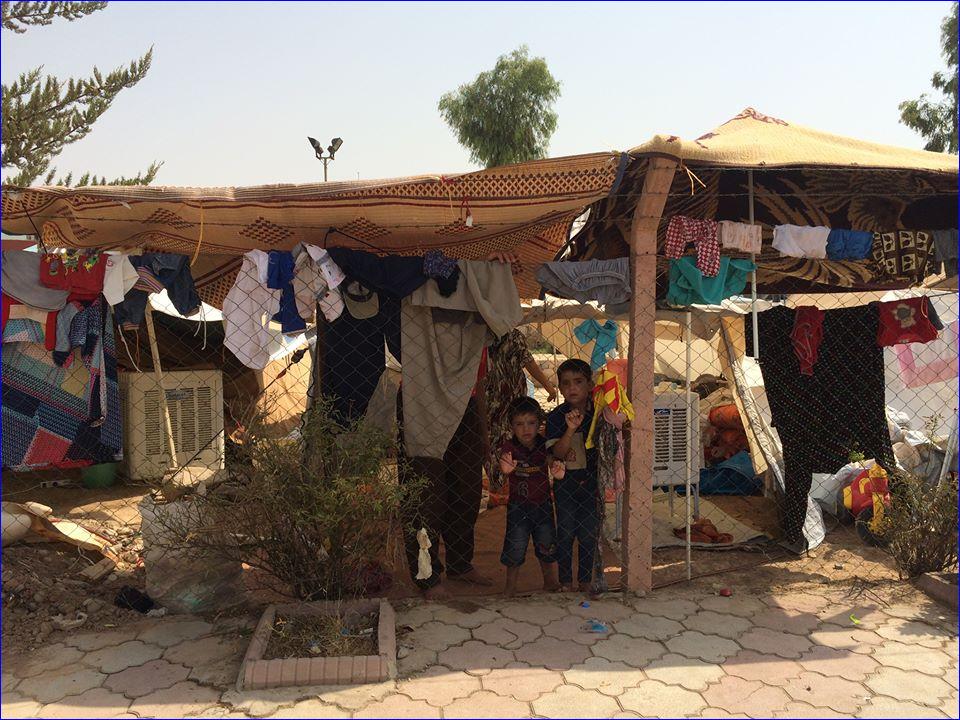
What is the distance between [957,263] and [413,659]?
4285 millimetres

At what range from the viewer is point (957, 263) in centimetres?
486

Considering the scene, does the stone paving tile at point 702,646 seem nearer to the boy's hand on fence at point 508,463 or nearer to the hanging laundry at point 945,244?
the boy's hand on fence at point 508,463

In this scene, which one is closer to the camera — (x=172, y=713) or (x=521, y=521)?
(x=172, y=713)

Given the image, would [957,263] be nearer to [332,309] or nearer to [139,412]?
[332,309]

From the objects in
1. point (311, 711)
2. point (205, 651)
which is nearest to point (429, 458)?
point (205, 651)

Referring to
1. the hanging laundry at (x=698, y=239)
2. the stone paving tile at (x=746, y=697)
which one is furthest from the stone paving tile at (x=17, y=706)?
the hanging laundry at (x=698, y=239)

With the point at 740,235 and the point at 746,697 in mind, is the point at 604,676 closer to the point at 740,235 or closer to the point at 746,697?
the point at 746,697

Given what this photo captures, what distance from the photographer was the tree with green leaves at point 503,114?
84.6ft

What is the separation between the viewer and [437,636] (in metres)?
3.80

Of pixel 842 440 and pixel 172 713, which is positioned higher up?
pixel 842 440

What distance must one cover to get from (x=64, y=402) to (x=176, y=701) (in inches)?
101

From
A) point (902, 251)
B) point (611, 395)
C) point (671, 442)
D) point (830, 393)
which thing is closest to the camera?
point (611, 395)

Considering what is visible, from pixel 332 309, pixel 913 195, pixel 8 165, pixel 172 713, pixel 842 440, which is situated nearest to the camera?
pixel 172 713

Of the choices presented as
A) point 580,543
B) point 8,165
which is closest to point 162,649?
point 580,543
